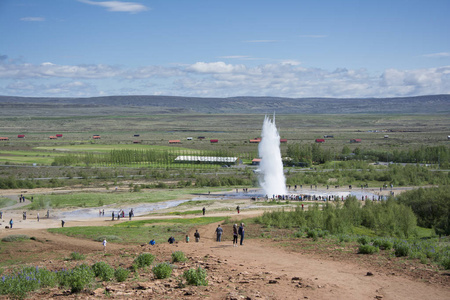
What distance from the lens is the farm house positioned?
95425 millimetres

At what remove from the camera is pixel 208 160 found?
97.8 m

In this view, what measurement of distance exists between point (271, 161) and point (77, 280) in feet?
152

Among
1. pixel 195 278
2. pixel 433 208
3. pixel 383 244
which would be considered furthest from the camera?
pixel 433 208

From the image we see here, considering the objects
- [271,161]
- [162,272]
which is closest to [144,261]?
[162,272]

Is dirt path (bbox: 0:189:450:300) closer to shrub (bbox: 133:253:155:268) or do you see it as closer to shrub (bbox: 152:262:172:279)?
shrub (bbox: 152:262:172:279)

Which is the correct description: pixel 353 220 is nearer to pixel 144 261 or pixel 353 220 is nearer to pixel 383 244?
pixel 383 244

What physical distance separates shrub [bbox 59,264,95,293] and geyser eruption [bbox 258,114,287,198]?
43.8m

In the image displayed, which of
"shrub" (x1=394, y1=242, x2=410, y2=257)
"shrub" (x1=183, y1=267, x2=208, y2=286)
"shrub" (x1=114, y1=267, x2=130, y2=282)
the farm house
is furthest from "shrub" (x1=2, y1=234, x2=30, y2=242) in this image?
the farm house

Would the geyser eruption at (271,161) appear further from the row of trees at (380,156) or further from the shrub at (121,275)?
the shrub at (121,275)

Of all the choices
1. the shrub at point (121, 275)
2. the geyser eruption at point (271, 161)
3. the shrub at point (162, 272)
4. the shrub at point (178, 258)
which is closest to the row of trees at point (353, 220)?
the shrub at point (178, 258)

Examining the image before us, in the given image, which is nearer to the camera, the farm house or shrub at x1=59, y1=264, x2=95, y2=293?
shrub at x1=59, y1=264, x2=95, y2=293

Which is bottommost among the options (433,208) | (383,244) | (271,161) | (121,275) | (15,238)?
(15,238)

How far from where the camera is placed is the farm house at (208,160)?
95.4 m

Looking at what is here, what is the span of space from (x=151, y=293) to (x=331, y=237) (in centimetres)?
1496
